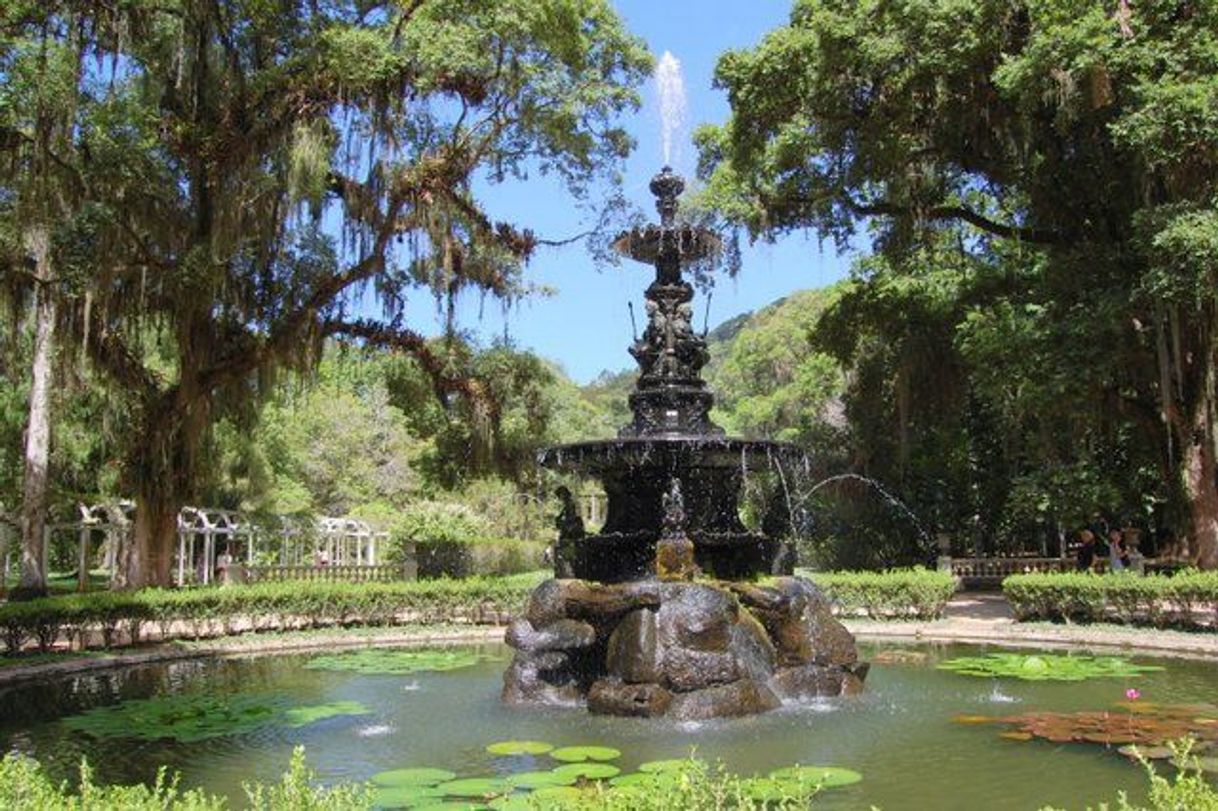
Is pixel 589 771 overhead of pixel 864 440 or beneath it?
beneath

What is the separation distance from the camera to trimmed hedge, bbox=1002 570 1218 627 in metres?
14.9

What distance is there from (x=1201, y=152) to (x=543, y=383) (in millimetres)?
15428

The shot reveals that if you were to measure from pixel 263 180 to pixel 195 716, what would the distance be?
11.2m

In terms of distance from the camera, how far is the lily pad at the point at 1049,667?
1098cm

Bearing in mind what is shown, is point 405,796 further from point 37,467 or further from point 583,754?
point 37,467

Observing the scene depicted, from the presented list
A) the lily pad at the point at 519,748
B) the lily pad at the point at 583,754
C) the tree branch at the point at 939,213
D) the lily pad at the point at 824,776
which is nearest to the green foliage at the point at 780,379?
the tree branch at the point at 939,213

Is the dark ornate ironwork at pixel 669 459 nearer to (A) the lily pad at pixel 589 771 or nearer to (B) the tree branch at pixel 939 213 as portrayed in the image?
(A) the lily pad at pixel 589 771

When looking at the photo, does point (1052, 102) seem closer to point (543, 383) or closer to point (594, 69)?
point (594, 69)

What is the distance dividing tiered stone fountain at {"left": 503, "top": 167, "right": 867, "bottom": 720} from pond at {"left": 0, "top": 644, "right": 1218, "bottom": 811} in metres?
0.40

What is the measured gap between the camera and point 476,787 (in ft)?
20.6

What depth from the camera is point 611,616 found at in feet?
33.2

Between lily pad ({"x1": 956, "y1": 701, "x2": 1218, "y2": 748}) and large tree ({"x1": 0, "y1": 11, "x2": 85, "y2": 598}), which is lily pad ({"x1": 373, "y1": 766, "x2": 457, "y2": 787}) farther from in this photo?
large tree ({"x1": 0, "y1": 11, "x2": 85, "y2": 598})

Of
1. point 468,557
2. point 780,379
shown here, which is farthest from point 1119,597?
point 780,379

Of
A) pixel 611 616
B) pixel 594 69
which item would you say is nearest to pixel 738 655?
pixel 611 616
